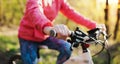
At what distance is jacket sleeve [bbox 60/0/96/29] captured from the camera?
1.97m

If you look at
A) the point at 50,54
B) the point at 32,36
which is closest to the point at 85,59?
the point at 32,36

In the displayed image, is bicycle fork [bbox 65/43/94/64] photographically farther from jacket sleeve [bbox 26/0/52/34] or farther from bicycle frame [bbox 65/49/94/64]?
jacket sleeve [bbox 26/0/52/34]

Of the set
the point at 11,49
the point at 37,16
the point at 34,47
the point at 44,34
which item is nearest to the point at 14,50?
the point at 11,49

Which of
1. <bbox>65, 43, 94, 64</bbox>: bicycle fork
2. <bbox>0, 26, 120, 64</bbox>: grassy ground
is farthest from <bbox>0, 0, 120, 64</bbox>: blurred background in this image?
<bbox>65, 43, 94, 64</bbox>: bicycle fork

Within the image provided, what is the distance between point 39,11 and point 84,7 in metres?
0.67

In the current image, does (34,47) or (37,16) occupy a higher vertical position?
(37,16)

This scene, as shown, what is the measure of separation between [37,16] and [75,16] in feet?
1.42

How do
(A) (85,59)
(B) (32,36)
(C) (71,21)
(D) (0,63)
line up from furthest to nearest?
(D) (0,63)
(C) (71,21)
(B) (32,36)
(A) (85,59)

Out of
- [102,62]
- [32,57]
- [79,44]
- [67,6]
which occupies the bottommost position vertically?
[102,62]

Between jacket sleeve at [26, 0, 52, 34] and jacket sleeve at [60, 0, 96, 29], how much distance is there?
236 mm

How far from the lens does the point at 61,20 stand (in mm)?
2172

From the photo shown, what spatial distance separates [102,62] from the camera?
2.35m

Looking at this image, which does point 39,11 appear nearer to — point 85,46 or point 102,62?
point 85,46

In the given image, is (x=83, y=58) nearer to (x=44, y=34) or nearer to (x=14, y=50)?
(x=44, y=34)
